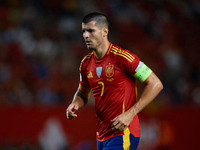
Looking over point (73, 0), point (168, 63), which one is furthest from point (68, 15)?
point (168, 63)

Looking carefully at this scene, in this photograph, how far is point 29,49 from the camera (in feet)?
33.3

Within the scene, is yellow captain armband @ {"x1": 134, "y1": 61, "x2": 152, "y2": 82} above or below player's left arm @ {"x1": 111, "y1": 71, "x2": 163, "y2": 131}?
above

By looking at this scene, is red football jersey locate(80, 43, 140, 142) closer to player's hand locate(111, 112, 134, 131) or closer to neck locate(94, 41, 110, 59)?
neck locate(94, 41, 110, 59)

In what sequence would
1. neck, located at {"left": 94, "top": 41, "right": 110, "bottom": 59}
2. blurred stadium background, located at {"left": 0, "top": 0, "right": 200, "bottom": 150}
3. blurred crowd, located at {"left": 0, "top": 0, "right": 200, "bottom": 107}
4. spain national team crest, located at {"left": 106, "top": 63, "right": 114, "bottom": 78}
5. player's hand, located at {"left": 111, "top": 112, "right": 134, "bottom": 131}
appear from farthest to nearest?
blurred crowd, located at {"left": 0, "top": 0, "right": 200, "bottom": 107} → blurred stadium background, located at {"left": 0, "top": 0, "right": 200, "bottom": 150} → neck, located at {"left": 94, "top": 41, "right": 110, "bottom": 59} → spain national team crest, located at {"left": 106, "top": 63, "right": 114, "bottom": 78} → player's hand, located at {"left": 111, "top": 112, "right": 134, "bottom": 131}

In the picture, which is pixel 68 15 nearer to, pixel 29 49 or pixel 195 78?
pixel 29 49

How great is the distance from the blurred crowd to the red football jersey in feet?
14.9

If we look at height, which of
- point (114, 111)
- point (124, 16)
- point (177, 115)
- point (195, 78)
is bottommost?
point (177, 115)

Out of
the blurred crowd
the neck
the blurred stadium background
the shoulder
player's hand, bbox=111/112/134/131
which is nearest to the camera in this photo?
player's hand, bbox=111/112/134/131

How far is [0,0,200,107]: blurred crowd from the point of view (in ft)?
29.8

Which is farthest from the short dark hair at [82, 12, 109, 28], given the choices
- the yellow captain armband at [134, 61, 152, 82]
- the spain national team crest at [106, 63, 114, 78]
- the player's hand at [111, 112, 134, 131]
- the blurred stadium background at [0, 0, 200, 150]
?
the blurred stadium background at [0, 0, 200, 150]

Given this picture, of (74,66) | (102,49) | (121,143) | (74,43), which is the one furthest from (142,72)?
(74,43)

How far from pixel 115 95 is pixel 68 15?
26.3 feet

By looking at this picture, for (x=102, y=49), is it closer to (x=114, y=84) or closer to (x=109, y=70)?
(x=109, y=70)

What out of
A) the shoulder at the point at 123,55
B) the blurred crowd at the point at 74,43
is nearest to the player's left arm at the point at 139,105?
the shoulder at the point at 123,55
